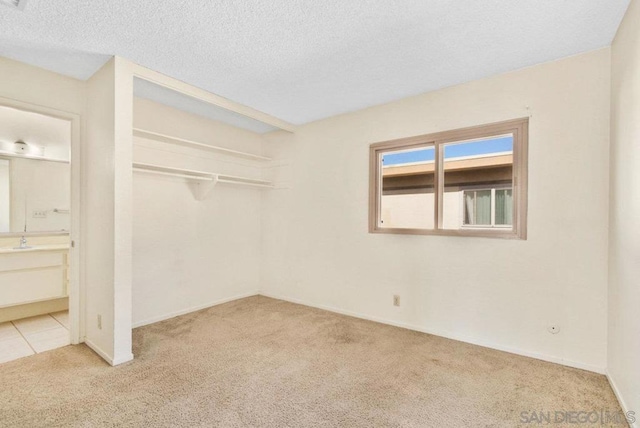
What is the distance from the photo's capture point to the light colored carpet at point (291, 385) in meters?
1.74

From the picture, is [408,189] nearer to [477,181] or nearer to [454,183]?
[454,183]

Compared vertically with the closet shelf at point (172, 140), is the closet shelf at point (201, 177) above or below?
below

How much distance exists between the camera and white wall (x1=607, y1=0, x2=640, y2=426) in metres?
1.64

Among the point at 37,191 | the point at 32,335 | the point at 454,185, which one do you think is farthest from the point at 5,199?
the point at 454,185

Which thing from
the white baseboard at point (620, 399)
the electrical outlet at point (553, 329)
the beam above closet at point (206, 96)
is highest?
the beam above closet at point (206, 96)

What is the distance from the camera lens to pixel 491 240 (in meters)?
2.67

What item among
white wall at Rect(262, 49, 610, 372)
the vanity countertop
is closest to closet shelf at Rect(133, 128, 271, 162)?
white wall at Rect(262, 49, 610, 372)

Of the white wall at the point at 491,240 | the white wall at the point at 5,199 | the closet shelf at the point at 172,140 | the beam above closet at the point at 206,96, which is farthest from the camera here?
the white wall at the point at 5,199

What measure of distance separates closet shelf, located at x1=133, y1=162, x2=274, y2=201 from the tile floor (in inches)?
68.4

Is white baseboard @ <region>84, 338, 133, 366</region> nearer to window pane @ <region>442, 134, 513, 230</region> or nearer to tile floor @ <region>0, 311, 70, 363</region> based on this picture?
tile floor @ <region>0, 311, 70, 363</region>

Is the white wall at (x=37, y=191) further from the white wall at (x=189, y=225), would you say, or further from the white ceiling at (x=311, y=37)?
the white ceiling at (x=311, y=37)

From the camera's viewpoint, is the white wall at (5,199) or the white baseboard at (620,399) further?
the white wall at (5,199)

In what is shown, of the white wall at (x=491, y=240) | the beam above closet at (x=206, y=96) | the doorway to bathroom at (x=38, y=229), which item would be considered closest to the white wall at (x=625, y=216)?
the white wall at (x=491, y=240)

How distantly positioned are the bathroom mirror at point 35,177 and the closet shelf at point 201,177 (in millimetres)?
801
